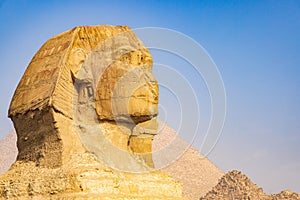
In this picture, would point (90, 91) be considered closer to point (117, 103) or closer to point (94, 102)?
point (94, 102)

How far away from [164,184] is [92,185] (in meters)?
1.90

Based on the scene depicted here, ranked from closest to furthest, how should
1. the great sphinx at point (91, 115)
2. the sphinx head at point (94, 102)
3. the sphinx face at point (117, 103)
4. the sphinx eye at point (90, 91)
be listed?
the great sphinx at point (91, 115), the sphinx head at point (94, 102), the sphinx face at point (117, 103), the sphinx eye at point (90, 91)

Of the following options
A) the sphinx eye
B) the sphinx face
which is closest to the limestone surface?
the sphinx face

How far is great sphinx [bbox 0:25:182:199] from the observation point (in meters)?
14.4

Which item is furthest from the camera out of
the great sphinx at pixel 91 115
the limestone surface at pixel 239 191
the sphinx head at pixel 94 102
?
the limestone surface at pixel 239 191

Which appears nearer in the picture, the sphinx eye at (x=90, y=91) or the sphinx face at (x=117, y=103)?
the sphinx face at (x=117, y=103)

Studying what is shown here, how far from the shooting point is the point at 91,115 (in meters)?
15.1

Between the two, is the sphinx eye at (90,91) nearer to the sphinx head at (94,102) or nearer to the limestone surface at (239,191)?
the sphinx head at (94,102)

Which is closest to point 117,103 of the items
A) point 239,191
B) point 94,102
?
point 94,102

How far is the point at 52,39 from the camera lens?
16391mm

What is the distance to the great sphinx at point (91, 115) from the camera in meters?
14.4

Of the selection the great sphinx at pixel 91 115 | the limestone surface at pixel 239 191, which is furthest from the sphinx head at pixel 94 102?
the limestone surface at pixel 239 191

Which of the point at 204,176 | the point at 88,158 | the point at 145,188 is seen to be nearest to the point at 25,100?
the point at 88,158

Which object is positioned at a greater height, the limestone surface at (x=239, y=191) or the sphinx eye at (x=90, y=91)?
the limestone surface at (x=239, y=191)
